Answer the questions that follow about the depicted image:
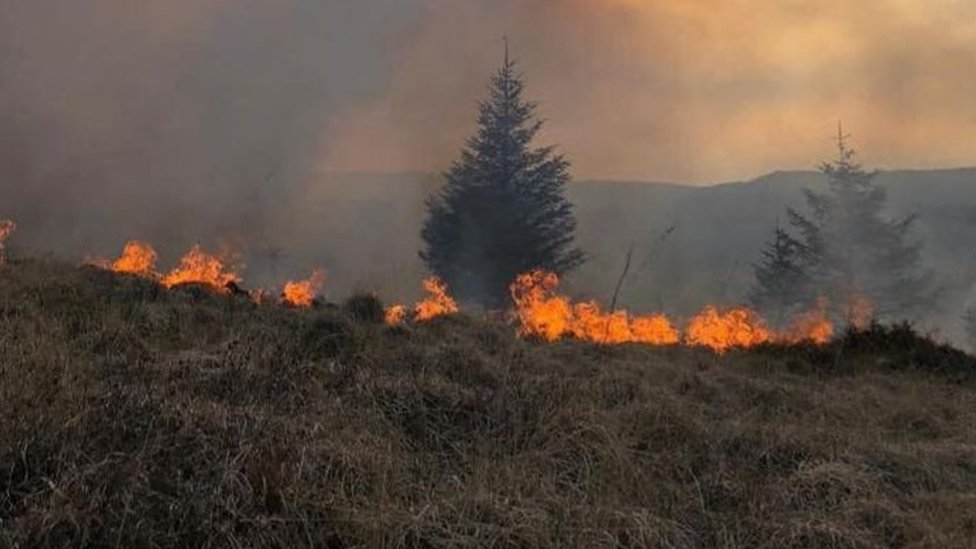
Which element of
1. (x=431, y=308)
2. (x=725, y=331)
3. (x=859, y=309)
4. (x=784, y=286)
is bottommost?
(x=725, y=331)

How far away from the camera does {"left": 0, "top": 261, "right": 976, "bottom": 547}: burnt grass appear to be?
166 inches

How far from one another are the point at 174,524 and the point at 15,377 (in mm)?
2410

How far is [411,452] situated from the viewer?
5824 mm

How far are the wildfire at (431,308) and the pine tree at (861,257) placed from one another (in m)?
20.5

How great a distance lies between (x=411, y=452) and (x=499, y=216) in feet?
122

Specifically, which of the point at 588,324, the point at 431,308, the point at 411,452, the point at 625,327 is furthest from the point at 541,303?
the point at 411,452

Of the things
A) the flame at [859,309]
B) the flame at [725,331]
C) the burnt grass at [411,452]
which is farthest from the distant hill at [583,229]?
the burnt grass at [411,452]

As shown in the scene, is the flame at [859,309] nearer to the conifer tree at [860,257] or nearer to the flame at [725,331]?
the conifer tree at [860,257]

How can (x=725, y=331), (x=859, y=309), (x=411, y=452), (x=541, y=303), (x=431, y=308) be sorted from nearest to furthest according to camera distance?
(x=411, y=452) < (x=431, y=308) < (x=725, y=331) < (x=541, y=303) < (x=859, y=309)

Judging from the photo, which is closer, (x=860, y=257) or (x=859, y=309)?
(x=859, y=309)

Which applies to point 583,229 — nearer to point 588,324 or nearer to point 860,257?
point 860,257

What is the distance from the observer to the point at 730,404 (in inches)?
397

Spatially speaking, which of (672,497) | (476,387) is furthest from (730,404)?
(672,497)

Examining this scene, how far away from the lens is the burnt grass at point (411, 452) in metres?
4.22
